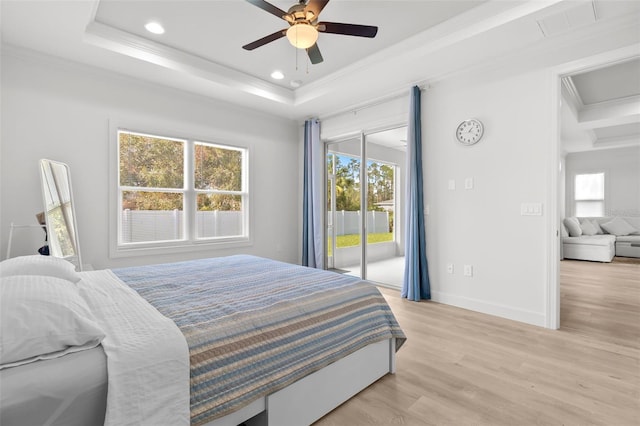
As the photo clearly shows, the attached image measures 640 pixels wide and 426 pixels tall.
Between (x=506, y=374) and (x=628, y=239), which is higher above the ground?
(x=628, y=239)

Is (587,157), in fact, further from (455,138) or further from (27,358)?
(27,358)

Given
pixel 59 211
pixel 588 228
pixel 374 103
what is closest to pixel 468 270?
pixel 374 103

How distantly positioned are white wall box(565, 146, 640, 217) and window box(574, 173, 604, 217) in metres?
0.11

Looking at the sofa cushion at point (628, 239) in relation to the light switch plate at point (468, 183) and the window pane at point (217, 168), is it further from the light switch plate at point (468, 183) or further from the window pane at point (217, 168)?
the window pane at point (217, 168)

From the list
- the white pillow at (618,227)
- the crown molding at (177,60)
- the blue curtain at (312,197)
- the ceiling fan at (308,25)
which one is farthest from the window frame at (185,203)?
the white pillow at (618,227)

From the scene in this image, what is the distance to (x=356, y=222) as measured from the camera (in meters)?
4.96

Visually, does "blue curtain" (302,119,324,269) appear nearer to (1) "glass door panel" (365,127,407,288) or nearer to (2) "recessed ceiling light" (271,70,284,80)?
(1) "glass door panel" (365,127,407,288)

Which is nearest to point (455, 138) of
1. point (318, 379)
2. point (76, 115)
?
point (318, 379)

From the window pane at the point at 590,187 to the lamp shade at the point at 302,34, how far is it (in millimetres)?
9159

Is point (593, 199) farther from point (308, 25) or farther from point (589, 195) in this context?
point (308, 25)

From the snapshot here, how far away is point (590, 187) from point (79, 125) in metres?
10.8

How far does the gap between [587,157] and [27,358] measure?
35.8 feet

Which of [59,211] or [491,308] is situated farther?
[491,308]

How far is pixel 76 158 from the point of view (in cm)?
332
